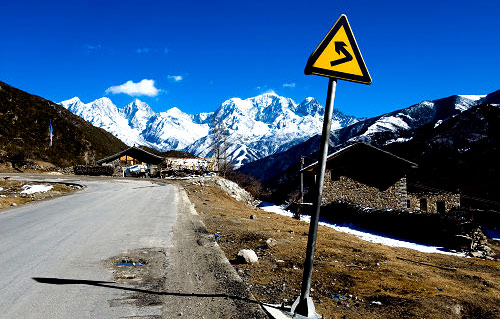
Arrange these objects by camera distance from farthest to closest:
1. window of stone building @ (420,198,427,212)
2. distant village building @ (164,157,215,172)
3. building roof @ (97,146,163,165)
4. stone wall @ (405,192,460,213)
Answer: building roof @ (97,146,163,165) → distant village building @ (164,157,215,172) → window of stone building @ (420,198,427,212) → stone wall @ (405,192,460,213)

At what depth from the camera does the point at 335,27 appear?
3.75 m

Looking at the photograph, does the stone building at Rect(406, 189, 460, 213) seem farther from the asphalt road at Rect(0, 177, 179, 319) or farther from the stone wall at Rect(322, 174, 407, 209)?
the asphalt road at Rect(0, 177, 179, 319)

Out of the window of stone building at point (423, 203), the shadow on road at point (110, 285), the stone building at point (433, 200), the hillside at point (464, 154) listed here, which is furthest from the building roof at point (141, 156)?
the shadow on road at point (110, 285)

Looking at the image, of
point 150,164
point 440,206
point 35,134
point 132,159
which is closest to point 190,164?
point 150,164

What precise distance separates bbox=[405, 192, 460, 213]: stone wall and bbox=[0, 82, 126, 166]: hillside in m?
56.9

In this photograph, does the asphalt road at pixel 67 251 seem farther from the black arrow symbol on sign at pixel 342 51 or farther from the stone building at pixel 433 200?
the stone building at pixel 433 200

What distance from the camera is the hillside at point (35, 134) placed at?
2293 inches

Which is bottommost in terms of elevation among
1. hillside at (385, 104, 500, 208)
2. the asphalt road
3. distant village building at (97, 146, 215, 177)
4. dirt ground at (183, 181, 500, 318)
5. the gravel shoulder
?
the asphalt road

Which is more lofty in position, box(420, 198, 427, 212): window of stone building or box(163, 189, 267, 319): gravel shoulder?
box(420, 198, 427, 212): window of stone building

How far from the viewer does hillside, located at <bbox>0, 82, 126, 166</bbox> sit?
2293 inches

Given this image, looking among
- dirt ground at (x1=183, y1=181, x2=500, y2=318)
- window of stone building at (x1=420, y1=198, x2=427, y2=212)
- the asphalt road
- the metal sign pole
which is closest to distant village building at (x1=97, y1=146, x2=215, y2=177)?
window of stone building at (x1=420, y1=198, x2=427, y2=212)

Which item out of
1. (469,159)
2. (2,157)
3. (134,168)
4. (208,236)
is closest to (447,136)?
(469,159)

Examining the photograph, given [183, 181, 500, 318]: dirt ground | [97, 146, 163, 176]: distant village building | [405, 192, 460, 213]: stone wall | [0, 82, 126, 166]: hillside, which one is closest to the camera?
[183, 181, 500, 318]: dirt ground

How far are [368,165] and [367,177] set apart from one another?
3.40 ft
